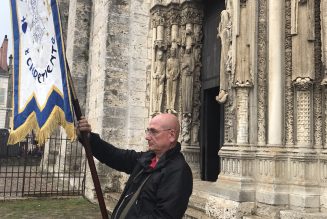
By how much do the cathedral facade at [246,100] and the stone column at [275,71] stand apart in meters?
0.02

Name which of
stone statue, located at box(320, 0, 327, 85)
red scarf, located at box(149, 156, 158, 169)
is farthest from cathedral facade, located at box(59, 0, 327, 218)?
red scarf, located at box(149, 156, 158, 169)

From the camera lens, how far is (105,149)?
3.15 m

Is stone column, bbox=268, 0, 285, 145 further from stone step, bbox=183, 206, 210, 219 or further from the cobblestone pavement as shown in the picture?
the cobblestone pavement

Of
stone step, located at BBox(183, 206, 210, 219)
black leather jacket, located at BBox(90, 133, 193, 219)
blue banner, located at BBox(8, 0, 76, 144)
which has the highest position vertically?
blue banner, located at BBox(8, 0, 76, 144)

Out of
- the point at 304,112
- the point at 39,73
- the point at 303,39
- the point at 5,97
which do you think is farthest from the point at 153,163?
the point at 5,97

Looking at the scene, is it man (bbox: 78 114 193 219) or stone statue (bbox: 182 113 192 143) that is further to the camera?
stone statue (bbox: 182 113 192 143)

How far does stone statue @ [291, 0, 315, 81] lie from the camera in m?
5.66

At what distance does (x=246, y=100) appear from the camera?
→ 245 inches

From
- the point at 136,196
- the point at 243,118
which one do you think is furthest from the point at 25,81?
the point at 243,118

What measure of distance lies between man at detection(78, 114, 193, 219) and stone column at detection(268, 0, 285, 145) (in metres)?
3.65

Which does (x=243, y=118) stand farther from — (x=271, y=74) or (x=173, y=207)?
(x=173, y=207)

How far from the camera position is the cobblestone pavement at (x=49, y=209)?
7.93 metres

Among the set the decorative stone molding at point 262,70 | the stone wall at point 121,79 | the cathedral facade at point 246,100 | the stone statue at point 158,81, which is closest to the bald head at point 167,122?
the cathedral facade at point 246,100

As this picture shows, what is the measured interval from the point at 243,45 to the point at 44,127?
3987 mm
